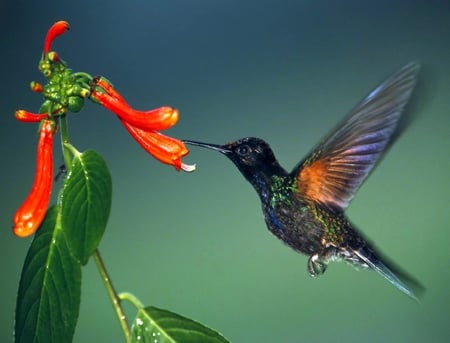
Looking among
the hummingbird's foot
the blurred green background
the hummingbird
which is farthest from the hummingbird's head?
the blurred green background

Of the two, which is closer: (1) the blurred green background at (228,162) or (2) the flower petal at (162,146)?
(2) the flower petal at (162,146)

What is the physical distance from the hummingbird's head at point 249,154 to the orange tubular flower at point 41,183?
0.17 m

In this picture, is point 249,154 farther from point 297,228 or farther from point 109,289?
point 109,289

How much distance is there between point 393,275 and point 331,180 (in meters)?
0.12

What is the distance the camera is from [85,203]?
49cm

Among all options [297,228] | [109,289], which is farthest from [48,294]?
[297,228]

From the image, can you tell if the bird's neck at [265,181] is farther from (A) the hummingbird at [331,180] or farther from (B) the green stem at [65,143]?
(B) the green stem at [65,143]

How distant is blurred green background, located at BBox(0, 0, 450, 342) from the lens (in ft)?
4.25

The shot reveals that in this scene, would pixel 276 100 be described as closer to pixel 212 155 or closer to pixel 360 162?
pixel 212 155

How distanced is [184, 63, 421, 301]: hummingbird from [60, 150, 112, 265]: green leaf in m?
0.16

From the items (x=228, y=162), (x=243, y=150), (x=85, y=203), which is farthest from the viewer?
(x=228, y=162)

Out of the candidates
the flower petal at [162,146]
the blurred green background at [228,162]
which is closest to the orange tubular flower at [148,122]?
the flower petal at [162,146]

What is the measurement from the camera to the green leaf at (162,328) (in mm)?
522

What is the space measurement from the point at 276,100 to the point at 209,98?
145 millimetres
